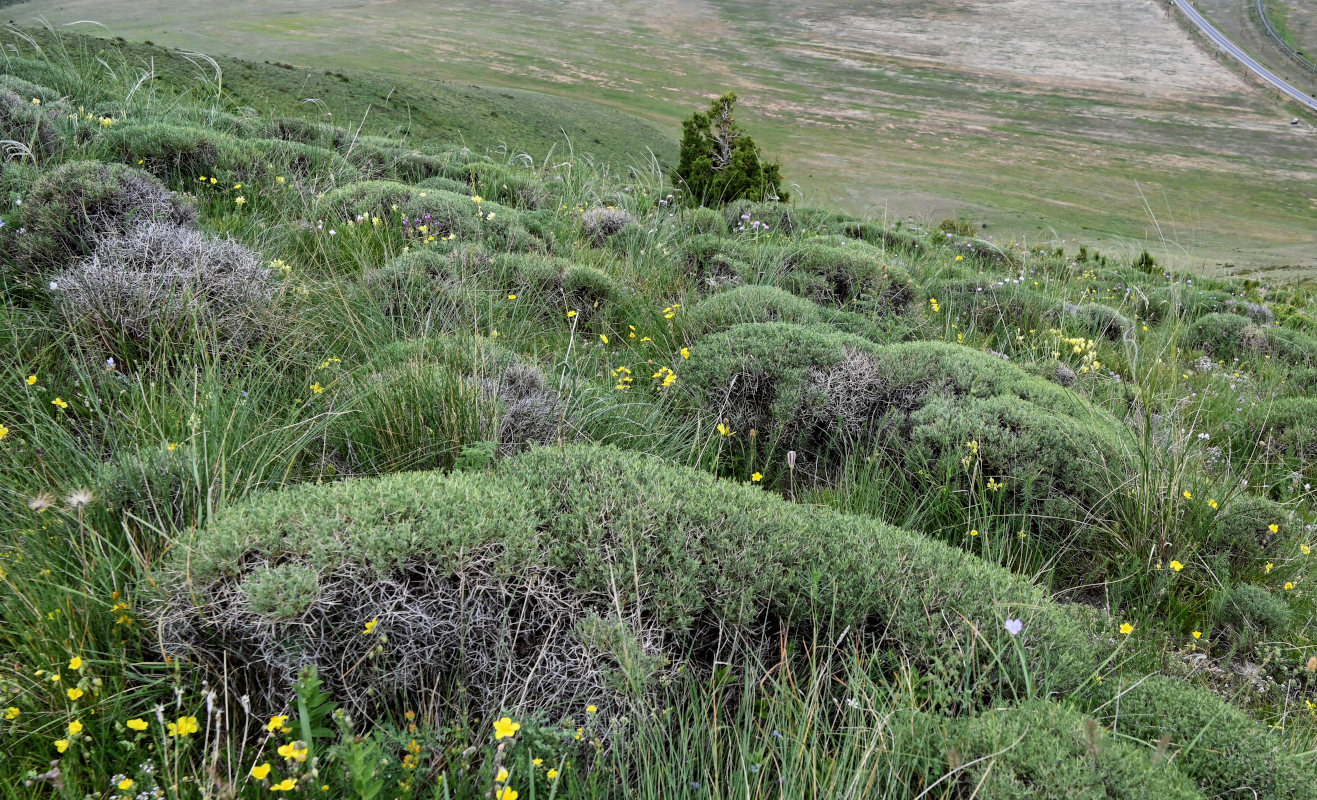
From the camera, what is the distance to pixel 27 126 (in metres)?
6.05

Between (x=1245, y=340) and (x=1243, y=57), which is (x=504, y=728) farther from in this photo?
(x=1243, y=57)

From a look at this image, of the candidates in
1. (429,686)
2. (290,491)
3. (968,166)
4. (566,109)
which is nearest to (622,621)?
(429,686)

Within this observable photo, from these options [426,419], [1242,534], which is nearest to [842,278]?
[1242,534]

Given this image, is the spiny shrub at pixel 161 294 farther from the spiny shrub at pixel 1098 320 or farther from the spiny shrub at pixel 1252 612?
the spiny shrub at pixel 1098 320

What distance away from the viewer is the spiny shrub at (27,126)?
5871 mm

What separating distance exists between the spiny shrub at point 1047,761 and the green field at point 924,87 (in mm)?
17256

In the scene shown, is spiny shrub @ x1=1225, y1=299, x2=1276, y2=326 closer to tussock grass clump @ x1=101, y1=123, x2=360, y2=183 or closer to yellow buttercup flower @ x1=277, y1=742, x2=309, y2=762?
tussock grass clump @ x1=101, y1=123, x2=360, y2=183

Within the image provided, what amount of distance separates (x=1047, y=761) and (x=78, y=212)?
5.20 metres

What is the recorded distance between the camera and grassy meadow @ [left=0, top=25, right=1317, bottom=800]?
79.0 inches

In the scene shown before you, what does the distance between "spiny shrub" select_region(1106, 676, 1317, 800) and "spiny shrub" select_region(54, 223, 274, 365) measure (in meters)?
3.59

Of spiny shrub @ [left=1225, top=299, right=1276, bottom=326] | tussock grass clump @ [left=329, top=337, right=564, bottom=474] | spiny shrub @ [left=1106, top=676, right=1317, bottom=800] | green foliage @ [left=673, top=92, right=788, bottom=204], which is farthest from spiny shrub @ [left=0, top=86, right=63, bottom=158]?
spiny shrub @ [left=1225, top=299, right=1276, bottom=326]

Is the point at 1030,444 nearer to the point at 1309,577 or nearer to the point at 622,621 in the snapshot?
the point at 1309,577

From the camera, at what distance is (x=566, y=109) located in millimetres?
24031

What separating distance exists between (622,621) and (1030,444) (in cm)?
241
